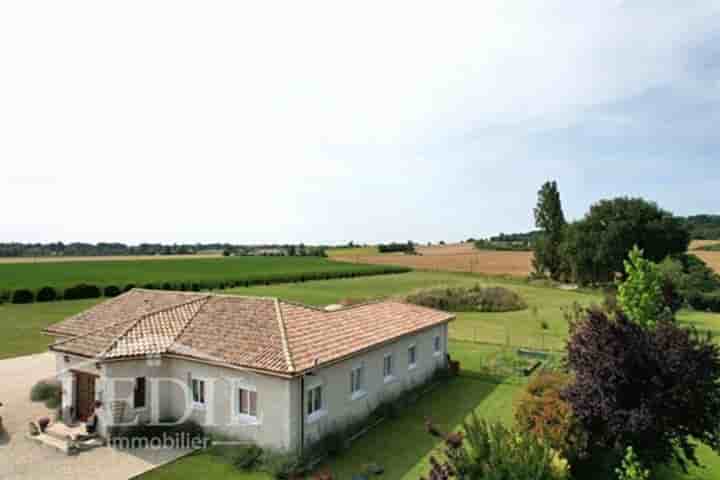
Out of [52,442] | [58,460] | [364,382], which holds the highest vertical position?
[364,382]

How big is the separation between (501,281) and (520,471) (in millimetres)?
70139

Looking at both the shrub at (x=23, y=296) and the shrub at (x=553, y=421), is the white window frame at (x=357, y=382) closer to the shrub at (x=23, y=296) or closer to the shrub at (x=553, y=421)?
the shrub at (x=553, y=421)

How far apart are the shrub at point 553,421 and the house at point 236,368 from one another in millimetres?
5969

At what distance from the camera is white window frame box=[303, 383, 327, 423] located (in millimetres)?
14711

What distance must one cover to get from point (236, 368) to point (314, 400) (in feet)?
8.85

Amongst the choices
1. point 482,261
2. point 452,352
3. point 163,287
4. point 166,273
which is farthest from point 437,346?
point 482,261

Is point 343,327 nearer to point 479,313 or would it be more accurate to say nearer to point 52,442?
point 52,442

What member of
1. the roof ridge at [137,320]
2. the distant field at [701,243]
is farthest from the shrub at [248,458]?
the distant field at [701,243]

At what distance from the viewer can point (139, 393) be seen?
53.9ft

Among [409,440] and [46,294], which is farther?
[46,294]

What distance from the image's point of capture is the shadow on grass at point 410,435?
14.4m

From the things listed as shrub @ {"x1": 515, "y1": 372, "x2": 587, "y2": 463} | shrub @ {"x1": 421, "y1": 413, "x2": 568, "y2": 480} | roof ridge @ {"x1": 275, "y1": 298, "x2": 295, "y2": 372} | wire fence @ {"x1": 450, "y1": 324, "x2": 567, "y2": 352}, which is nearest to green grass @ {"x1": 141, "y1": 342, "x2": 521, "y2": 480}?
roof ridge @ {"x1": 275, "y1": 298, "x2": 295, "y2": 372}

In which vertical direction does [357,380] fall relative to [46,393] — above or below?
above

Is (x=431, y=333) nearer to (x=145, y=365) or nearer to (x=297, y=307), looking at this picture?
(x=297, y=307)
